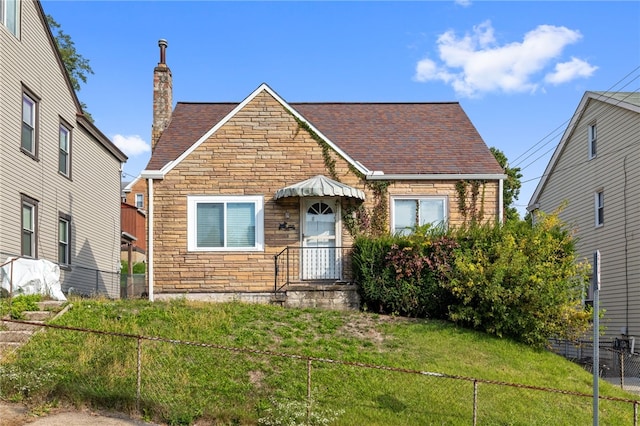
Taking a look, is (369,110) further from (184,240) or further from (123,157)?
(123,157)

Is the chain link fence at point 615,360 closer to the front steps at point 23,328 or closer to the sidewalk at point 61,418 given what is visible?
the sidewalk at point 61,418

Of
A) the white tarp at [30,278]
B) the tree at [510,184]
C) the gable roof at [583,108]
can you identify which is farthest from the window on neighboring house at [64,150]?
the tree at [510,184]

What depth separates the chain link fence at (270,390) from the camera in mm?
9344

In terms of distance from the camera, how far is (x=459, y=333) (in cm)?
1361

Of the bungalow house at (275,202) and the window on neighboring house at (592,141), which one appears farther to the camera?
the window on neighboring house at (592,141)

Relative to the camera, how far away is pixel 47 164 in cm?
1891

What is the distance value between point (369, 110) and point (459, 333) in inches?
386

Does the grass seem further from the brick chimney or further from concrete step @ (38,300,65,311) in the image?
the brick chimney

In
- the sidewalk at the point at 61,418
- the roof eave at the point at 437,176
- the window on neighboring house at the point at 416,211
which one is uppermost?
the roof eave at the point at 437,176

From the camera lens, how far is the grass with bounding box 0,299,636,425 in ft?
31.2

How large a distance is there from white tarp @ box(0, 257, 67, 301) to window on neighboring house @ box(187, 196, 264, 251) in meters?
3.43

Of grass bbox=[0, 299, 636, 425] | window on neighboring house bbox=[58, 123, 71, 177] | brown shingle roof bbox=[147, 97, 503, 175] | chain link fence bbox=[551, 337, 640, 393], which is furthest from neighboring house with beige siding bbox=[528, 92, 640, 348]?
window on neighboring house bbox=[58, 123, 71, 177]

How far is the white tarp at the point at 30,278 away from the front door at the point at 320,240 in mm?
5870

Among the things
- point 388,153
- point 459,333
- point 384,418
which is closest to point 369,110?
point 388,153
